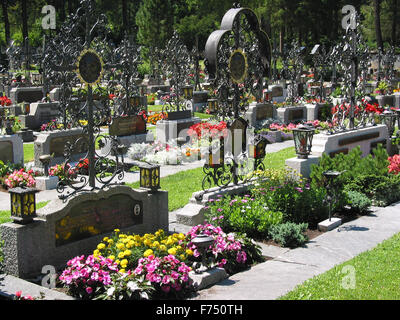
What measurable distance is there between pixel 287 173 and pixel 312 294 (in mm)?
5135

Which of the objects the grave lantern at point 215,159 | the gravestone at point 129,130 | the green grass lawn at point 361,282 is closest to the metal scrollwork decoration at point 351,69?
the grave lantern at point 215,159

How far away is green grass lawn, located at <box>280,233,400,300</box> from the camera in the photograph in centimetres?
783

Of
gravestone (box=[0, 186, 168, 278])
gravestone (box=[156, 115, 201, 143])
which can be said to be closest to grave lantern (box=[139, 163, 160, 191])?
gravestone (box=[0, 186, 168, 278])

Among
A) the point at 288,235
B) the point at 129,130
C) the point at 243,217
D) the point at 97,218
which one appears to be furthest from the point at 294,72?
the point at 97,218

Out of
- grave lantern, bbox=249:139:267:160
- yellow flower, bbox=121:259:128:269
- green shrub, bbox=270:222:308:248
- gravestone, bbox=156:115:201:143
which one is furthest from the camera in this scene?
gravestone, bbox=156:115:201:143

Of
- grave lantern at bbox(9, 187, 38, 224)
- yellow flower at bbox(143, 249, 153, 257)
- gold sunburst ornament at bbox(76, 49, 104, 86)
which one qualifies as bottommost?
yellow flower at bbox(143, 249, 153, 257)

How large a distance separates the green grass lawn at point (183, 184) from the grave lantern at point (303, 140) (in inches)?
109

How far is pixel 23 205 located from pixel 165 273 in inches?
92.3

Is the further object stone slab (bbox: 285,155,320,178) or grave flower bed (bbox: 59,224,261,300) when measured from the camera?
stone slab (bbox: 285,155,320,178)

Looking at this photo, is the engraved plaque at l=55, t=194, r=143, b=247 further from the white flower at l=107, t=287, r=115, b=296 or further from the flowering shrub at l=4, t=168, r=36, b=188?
the flowering shrub at l=4, t=168, r=36, b=188

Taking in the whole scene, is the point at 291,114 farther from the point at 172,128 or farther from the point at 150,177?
the point at 150,177

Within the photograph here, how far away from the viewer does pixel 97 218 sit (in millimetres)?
9656

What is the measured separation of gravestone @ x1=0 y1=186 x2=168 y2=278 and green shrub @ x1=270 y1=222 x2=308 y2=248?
2073 mm

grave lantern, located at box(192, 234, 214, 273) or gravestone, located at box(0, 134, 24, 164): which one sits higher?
gravestone, located at box(0, 134, 24, 164)
